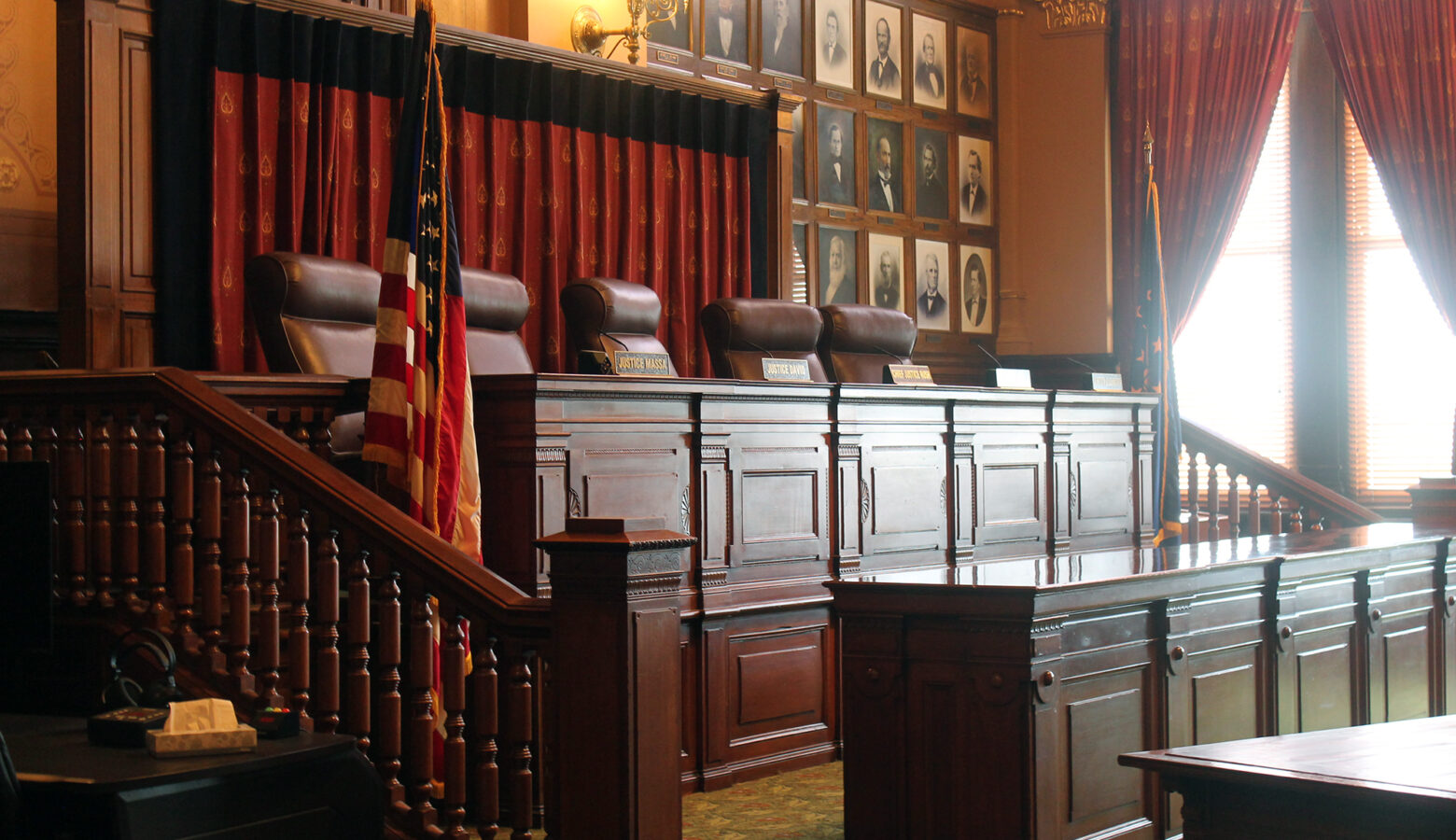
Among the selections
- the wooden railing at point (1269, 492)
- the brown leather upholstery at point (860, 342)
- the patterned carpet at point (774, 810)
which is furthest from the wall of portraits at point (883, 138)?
the patterned carpet at point (774, 810)

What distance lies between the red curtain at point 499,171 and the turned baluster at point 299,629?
8.47 feet

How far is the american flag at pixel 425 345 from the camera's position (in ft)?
13.0

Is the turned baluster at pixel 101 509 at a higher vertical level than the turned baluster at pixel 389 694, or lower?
higher

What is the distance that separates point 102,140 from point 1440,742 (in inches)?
194

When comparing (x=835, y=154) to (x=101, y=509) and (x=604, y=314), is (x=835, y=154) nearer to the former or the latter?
(x=604, y=314)

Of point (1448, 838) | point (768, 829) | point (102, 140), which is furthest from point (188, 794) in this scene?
point (102, 140)

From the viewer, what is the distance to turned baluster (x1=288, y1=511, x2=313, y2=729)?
3.29 metres

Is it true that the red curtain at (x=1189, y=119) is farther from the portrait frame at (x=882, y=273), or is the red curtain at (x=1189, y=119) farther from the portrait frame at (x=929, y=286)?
the portrait frame at (x=882, y=273)

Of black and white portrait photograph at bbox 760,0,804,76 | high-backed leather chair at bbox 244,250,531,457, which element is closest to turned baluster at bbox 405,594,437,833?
high-backed leather chair at bbox 244,250,531,457

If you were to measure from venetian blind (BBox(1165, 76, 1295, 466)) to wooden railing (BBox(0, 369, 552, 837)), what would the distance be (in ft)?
23.7

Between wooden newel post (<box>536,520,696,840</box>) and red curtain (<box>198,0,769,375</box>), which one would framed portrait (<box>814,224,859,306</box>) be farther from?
wooden newel post (<box>536,520,696,840</box>)

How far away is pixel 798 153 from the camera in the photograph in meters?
8.84

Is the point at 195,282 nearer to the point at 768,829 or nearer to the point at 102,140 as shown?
the point at 102,140

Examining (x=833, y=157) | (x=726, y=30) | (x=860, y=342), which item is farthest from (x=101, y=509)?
(x=833, y=157)
